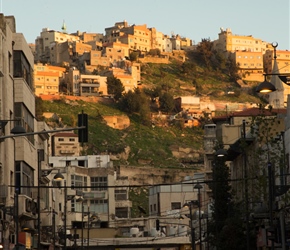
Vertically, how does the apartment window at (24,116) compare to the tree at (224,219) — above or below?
above

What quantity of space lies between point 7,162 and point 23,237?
8.11 metres

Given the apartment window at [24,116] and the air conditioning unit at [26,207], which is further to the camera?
the apartment window at [24,116]

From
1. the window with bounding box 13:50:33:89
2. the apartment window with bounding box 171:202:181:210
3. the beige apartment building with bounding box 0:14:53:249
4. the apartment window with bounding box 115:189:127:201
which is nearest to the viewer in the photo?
the beige apartment building with bounding box 0:14:53:249

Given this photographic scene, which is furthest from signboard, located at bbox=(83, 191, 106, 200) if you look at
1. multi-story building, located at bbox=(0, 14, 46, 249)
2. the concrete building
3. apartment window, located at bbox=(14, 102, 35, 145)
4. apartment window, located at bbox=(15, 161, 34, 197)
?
apartment window, located at bbox=(15, 161, 34, 197)

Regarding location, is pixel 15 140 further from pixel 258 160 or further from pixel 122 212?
pixel 122 212

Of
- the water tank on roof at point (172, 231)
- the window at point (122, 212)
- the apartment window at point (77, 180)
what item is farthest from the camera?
the window at point (122, 212)

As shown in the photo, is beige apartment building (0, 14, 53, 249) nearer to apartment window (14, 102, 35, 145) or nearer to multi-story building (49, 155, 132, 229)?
apartment window (14, 102, 35, 145)

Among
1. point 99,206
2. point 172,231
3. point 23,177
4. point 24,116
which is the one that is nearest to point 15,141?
point 23,177

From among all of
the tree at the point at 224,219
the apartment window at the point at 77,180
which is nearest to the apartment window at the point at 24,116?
the tree at the point at 224,219

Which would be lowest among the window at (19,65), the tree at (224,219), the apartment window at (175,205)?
the tree at (224,219)

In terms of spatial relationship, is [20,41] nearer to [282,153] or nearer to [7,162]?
[7,162]

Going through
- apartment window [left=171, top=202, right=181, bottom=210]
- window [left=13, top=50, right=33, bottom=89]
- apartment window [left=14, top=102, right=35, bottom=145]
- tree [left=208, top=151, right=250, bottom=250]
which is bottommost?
tree [left=208, top=151, right=250, bottom=250]

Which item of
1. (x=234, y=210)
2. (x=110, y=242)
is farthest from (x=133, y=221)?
(x=234, y=210)

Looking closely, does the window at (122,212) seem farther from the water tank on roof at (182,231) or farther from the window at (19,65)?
the window at (19,65)
